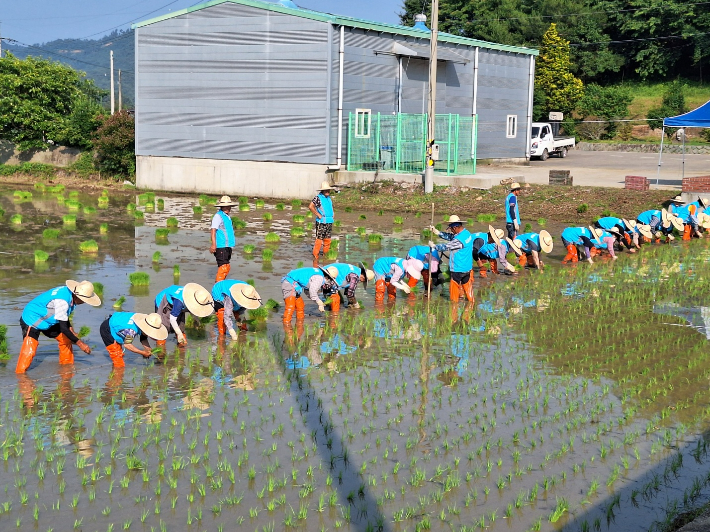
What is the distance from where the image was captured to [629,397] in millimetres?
8578

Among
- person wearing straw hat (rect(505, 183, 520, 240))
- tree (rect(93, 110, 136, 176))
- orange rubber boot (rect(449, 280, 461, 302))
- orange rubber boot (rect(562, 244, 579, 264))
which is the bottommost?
orange rubber boot (rect(449, 280, 461, 302))

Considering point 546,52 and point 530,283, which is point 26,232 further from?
point 546,52

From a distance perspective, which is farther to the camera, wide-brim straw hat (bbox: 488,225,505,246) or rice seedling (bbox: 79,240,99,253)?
rice seedling (bbox: 79,240,99,253)

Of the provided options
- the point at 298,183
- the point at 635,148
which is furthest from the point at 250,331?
the point at 635,148

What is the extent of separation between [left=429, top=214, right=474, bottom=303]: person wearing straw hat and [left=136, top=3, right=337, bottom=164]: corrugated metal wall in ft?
47.2

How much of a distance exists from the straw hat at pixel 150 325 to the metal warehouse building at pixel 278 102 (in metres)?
17.8

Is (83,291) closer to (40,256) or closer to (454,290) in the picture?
(454,290)

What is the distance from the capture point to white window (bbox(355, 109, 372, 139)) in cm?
2705

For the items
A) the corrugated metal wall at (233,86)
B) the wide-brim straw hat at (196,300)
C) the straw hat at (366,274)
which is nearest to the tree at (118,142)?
the corrugated metal wall at (233,86)

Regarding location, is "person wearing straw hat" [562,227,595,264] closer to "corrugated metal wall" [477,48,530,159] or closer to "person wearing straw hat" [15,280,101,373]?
"person wearing straw hat" [15,280,101,373]

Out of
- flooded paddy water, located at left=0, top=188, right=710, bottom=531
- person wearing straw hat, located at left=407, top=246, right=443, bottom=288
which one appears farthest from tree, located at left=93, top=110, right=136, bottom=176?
person wearing straw hat, located at left=407, top=246, right=443, bottom=288

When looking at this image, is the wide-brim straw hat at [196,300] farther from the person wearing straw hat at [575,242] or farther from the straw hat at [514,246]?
the person wearing straw hat at [575,242]

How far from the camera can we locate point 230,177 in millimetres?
28031

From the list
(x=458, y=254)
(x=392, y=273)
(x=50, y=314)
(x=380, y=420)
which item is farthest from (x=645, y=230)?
(x=50, y=314)
